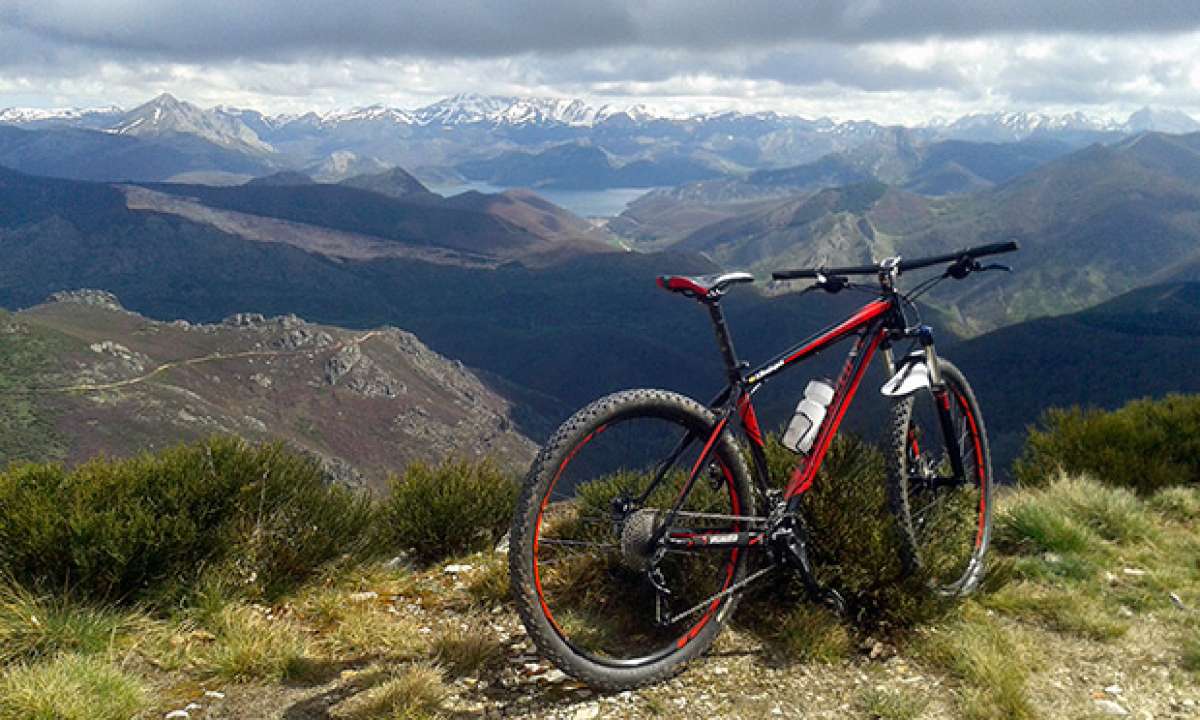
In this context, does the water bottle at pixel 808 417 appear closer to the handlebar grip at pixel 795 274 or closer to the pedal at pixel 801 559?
the pedal at pixel 801 559

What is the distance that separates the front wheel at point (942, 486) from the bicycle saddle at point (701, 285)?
4.49ft

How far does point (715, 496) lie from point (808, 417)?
67 centimetres

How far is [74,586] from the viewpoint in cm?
405

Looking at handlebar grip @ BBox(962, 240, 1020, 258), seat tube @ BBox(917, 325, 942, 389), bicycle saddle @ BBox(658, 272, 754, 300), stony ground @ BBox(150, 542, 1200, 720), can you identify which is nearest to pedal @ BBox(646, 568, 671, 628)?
stony ground @ BBox(150, 542, 1200, 720)

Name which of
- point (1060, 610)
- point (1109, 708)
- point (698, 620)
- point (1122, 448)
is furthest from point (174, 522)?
point (1122, 448)

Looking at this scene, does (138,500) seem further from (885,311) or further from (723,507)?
(885,311)

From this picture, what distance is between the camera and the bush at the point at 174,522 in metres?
4.11

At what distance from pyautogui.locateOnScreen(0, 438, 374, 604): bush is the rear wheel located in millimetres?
1684

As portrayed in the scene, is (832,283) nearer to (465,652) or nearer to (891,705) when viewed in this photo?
(891,705)

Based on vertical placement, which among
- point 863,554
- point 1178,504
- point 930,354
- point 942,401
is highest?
point 930,354

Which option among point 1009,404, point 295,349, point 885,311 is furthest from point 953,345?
point 885,311

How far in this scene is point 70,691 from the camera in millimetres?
3166

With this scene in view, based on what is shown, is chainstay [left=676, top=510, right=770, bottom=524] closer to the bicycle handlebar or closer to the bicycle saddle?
the bicycle saddle

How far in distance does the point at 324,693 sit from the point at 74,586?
165 cm
